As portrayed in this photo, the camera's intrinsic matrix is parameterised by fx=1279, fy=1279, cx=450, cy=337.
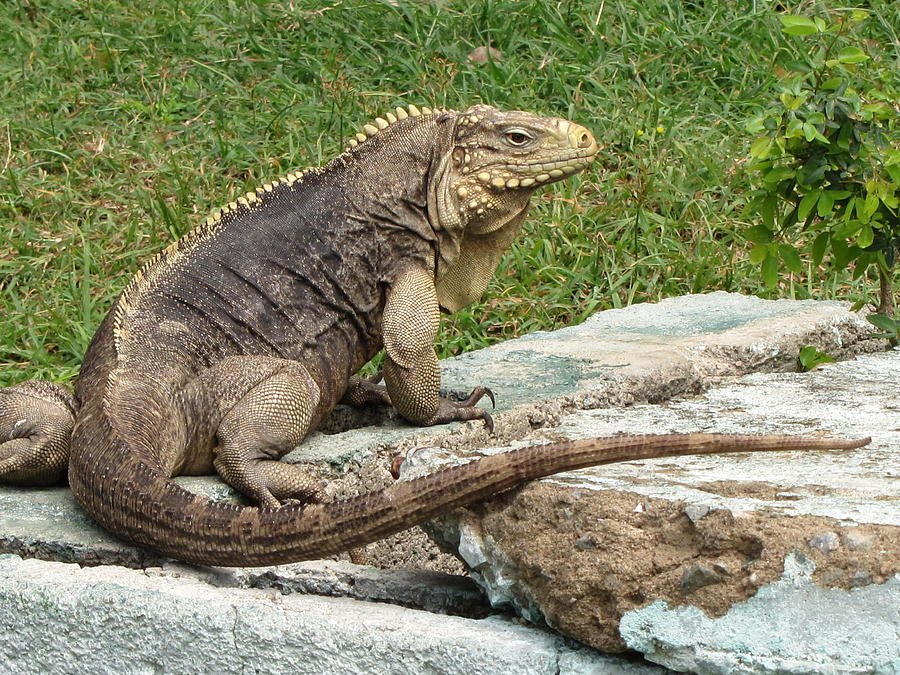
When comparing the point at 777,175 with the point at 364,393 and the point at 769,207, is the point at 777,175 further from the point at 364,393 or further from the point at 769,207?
the point at 364,393


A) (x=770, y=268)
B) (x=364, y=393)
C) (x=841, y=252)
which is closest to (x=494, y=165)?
(x=364, y=393)

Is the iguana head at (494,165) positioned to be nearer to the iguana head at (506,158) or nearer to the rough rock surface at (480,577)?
the iguana head at (506,158)

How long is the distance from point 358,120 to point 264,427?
13.4 feet

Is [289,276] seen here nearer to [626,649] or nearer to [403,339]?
[403,339]

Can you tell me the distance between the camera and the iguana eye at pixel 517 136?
4324 millimetres

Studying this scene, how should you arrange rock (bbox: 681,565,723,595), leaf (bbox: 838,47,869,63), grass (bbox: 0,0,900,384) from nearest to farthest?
rock (bbox: 681,565,723,595) → leaf (bbox: 838,47,869,63) → grass (bbox: 0,0,900,384)

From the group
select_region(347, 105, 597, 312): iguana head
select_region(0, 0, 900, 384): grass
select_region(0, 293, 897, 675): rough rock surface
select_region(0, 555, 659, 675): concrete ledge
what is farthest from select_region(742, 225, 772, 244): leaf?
select_region(0, 555, 659, 675): concrete ledge

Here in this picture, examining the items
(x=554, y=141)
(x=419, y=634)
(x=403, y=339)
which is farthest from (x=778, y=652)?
(x=554, y=141)

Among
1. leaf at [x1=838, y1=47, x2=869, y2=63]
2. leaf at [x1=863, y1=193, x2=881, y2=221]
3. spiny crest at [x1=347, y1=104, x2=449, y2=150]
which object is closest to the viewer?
leaf at [x1=838, y1=47, x2=869, y2=63]

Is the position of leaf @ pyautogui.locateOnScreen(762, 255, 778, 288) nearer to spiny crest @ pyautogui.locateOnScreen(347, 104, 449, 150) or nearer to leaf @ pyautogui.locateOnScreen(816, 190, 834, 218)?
leaf @ pyautogui.locateOnScreen(816, 190, 834, 218)

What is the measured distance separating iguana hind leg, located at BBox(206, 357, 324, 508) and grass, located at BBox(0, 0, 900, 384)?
75.2 inches

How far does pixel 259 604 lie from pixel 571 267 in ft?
12.8

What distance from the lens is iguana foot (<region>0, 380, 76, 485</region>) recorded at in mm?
3758

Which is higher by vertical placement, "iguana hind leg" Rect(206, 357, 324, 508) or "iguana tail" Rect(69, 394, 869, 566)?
"iguana tail" Rect(69, 394, 869, 566)
